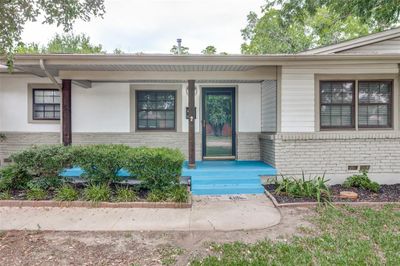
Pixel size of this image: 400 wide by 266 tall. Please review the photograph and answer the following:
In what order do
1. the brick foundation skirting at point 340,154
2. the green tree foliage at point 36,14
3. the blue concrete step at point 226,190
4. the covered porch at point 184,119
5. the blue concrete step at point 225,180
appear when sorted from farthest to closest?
the covered porch at point 184,119, the brick foundation skirting at point 340,154, the blue concrete step at point 225,180, the blue concrete step at point 226,190, the green tree foliage at point 36,14

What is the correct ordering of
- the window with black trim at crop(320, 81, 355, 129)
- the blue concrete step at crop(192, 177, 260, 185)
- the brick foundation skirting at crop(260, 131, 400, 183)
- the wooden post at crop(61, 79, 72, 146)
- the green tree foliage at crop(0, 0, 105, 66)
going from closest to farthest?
the green tree foliage at crop(0, 0, 105, 66), the blue concrete step at crop(192, 177, 260, 185), the brick foundation skirting at crop(260, 131, 400, 183), the window with black trim at crop(320, 81, 355, 129), the wooden post at crop(61, 79, 72, 146)

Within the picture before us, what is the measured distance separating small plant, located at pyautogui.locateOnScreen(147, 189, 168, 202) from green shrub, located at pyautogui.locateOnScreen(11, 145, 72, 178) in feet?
6.35

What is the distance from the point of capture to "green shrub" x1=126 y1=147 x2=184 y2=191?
5.65 m

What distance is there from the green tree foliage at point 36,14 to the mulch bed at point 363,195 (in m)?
4.91

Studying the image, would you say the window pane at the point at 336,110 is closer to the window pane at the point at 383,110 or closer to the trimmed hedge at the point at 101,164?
the window pane at the point at 383,110

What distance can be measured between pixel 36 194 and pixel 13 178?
2.88 ft

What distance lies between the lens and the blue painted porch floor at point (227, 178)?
633 centimetres

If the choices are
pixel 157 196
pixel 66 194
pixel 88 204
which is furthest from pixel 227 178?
pixel 66 194

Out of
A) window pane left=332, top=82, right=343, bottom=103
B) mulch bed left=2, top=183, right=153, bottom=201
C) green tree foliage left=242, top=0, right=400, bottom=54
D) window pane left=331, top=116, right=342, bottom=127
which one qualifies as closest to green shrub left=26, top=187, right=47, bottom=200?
mulch bed left=2, top=183, right=153, bottom=201

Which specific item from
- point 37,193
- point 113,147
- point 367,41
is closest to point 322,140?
point 367,41

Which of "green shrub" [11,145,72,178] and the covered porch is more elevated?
the covered porch

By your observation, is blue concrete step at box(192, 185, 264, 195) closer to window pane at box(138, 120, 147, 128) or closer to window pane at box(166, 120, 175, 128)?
window pane at box(166, 120, 175, 128)

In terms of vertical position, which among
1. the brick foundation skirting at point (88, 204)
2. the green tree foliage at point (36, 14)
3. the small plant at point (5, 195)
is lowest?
the brick foundation skirting at point (88, 204)

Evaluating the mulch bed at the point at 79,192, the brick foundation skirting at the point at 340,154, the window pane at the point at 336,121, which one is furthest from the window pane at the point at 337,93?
the mulch bed at the point at 79,192
